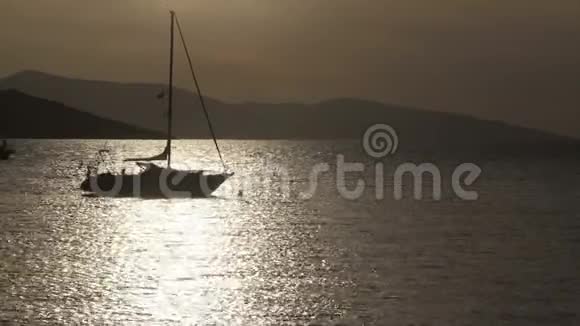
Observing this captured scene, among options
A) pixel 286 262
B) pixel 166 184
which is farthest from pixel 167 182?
pixel 286 262

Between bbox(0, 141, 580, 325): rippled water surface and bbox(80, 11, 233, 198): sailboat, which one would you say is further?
bbox(80, 11, 233, 198): sailboat

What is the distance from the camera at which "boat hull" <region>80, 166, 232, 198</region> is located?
316 ft

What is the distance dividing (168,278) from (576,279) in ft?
67.9

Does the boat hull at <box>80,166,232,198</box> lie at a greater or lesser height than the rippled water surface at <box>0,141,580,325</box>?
greater

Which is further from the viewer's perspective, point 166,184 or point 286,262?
point 166,184

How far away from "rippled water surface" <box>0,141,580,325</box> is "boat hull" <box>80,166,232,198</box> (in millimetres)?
1960

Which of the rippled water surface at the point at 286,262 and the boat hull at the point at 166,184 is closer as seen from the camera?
the rippled water surface at the point at 286,262

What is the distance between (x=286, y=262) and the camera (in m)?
50.5

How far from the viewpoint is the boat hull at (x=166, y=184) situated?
96250mm

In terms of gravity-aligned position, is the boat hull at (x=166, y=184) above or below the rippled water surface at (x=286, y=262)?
above

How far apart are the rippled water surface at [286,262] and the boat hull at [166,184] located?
1.96m

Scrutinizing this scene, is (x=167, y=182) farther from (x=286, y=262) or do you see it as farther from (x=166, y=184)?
(x=286, y=262)

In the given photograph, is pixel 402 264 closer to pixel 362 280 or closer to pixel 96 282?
pixel 362 280

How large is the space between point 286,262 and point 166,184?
47640 mm
